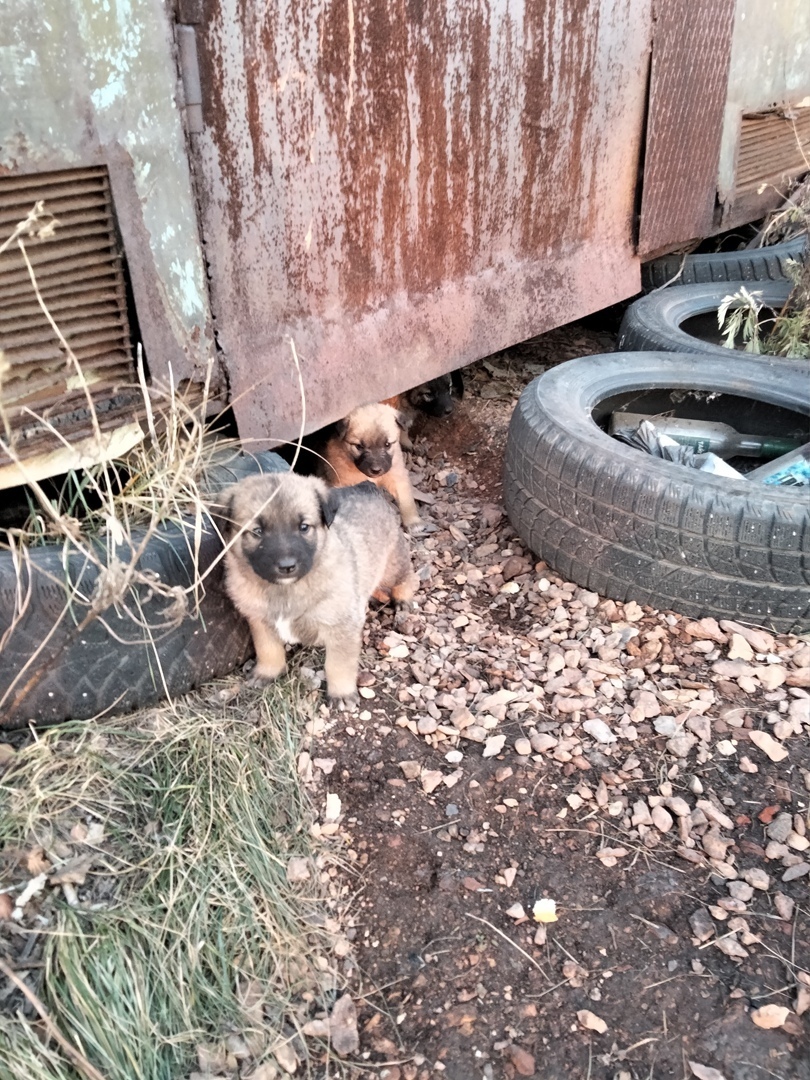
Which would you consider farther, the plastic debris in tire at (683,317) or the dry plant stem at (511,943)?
the plastic debris in tire at (683,317)

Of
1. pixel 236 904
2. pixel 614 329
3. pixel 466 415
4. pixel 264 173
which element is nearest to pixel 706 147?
pixel 614 329

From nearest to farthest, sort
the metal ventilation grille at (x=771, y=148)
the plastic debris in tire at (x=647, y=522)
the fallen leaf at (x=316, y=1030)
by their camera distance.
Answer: the fallen leaf at (x=316, y=1030)
the plastic debris in tire at (x=647, y=522)
the metal ventilation grille at (x=771, y=148)

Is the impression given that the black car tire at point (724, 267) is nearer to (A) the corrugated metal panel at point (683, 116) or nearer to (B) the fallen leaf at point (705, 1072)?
(A) the corrugated metal panel at point (683, 116)

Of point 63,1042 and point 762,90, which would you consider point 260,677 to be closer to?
point 63,1042

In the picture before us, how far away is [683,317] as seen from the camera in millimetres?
5750

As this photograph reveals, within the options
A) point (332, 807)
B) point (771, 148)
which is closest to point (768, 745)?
point (332, 807)

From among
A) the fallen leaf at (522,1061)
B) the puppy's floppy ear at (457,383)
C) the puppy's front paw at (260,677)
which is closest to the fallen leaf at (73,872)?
the puppy's front paw at (260,677)

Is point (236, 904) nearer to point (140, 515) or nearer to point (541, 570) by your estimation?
point (140, 515)

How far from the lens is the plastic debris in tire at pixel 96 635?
280cm

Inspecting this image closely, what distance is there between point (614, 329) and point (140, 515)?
5.52 meters

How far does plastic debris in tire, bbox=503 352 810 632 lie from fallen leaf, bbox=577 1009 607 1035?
1675mm

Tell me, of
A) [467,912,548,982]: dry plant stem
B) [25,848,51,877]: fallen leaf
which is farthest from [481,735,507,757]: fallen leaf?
[25,848,51,877]: fallen leaf

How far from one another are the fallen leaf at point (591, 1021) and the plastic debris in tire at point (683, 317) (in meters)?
3.56

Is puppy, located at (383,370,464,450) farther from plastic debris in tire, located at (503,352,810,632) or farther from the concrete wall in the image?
the concrete wall
